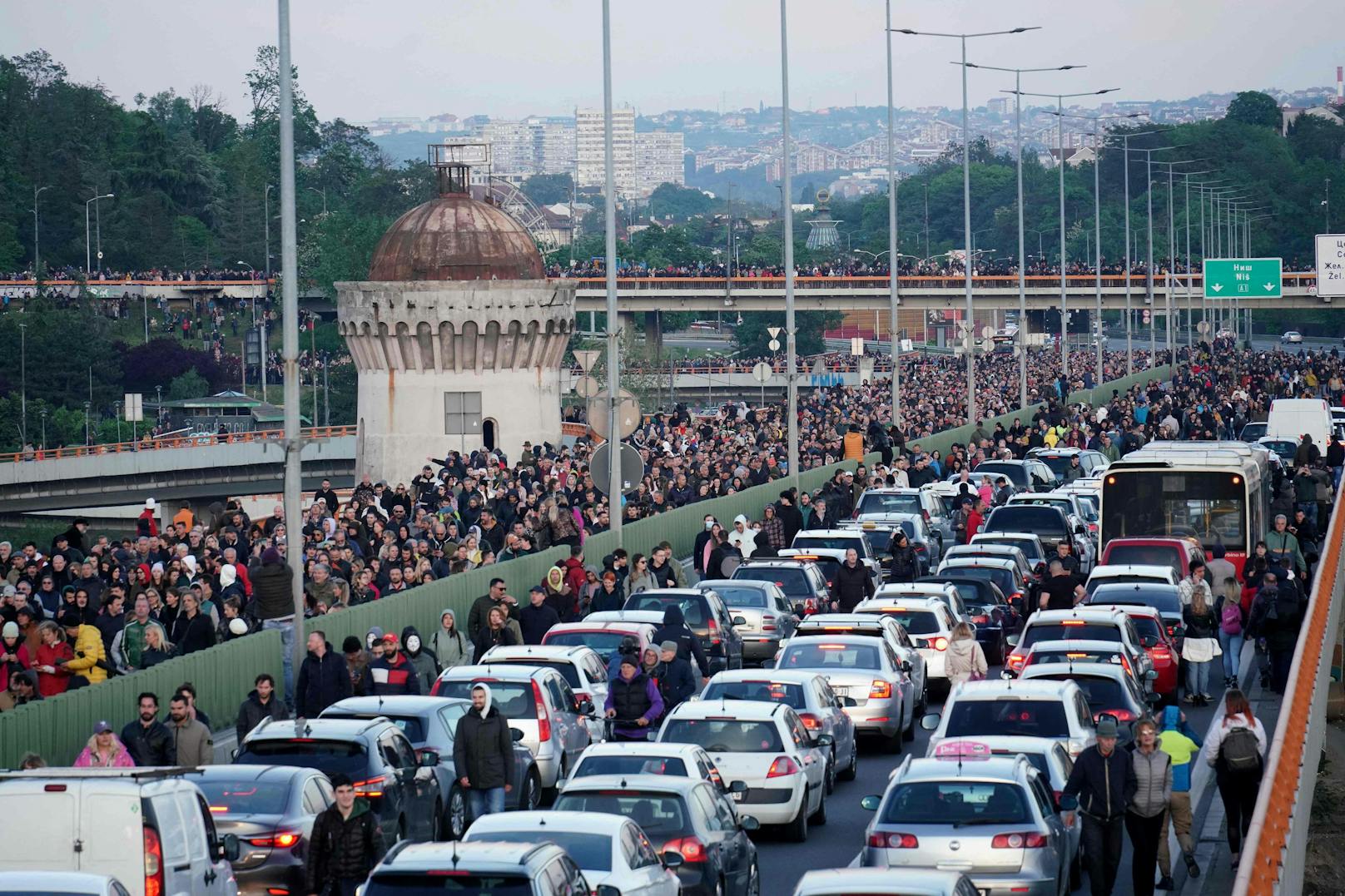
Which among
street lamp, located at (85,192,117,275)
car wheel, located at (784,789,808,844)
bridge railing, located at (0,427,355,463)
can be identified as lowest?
car wheel, located at (784,789,808,844)

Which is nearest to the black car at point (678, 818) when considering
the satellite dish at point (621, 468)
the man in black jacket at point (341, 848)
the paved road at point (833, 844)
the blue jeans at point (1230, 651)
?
the man in black jacket at point (341, 848)

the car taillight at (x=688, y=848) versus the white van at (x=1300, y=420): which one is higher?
the white van at (x=1300, y=420)

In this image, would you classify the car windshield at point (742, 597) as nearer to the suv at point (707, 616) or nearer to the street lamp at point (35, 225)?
the suv at point (707, 616)

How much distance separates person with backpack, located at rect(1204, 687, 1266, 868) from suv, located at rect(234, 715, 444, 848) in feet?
18.8

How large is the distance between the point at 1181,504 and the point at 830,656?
11279 millimetres

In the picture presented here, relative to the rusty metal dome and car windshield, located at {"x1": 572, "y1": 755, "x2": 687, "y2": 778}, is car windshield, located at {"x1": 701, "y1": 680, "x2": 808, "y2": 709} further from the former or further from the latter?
the rusty metal dome

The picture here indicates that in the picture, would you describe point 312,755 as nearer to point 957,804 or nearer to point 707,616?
point 957,804

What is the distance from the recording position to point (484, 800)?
1880 cm

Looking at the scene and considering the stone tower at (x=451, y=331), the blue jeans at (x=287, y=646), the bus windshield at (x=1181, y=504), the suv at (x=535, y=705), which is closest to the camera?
the suv at (x=535, y=705)

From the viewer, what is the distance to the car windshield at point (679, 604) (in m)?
28.3

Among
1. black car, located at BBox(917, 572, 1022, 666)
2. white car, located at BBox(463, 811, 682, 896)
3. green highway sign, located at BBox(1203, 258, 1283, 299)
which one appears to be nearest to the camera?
white car, located at BBox(463, 811, 682, 896)

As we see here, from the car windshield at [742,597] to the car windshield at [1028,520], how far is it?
9491mm

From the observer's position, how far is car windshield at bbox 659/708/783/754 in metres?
19.9

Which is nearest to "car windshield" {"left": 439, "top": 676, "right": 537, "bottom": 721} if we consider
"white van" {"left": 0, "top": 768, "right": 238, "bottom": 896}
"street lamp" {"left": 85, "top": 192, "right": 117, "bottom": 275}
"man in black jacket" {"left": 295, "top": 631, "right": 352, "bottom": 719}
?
"man in black jacket" {"left": 295, "top": 631, "right": 352, "bottom": 719}
